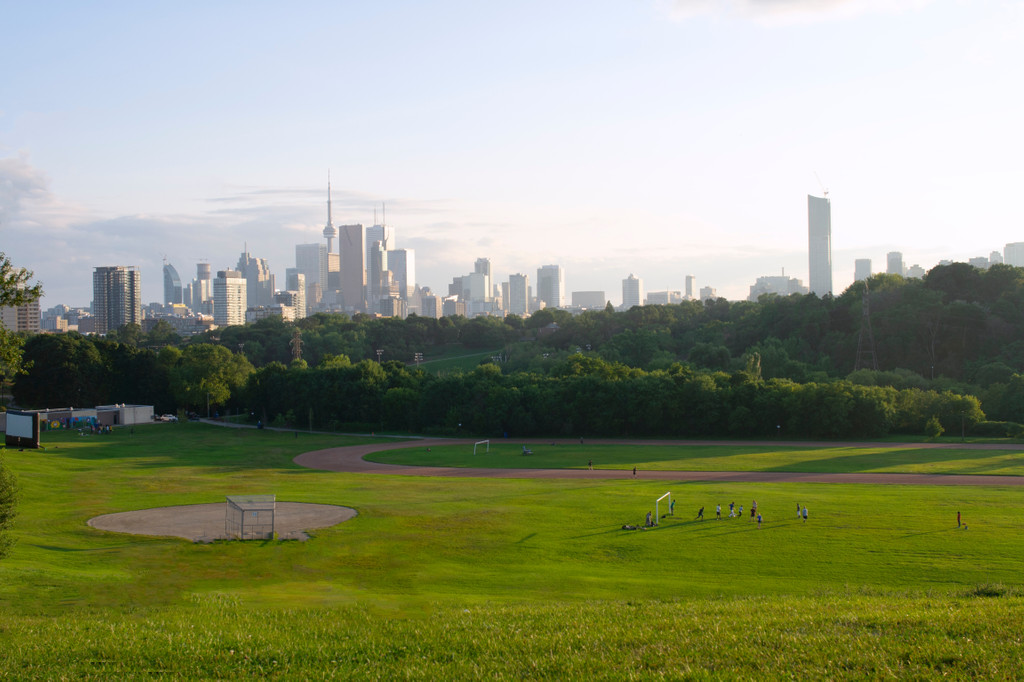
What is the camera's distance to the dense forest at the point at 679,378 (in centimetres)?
7438

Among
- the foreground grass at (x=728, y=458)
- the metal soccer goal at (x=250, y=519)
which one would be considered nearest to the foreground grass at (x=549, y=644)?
the metal soccer goal at (x=250, y=519)

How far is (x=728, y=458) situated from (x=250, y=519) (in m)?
39.1

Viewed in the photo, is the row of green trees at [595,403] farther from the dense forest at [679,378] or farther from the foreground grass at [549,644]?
the foreground grass at [549,644]

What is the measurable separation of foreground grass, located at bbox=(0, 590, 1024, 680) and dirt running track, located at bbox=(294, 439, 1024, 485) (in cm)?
3228

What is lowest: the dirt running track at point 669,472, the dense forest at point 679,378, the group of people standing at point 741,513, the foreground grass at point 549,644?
the dirt running track at point 669,472

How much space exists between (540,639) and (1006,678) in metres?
8.21

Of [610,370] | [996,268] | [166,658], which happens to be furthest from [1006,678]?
[996,268]

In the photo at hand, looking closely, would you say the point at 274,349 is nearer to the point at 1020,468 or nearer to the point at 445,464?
the point at 445,464

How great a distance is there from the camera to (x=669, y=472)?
180 ft

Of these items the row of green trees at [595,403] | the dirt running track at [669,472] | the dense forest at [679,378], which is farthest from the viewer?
the dense forest at [679,378]

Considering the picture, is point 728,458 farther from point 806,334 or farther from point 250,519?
point 806,334

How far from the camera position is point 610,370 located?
91.6 m

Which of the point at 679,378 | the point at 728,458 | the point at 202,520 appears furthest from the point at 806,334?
the point at 202,520

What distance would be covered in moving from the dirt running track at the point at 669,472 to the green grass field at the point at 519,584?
3.28 m
